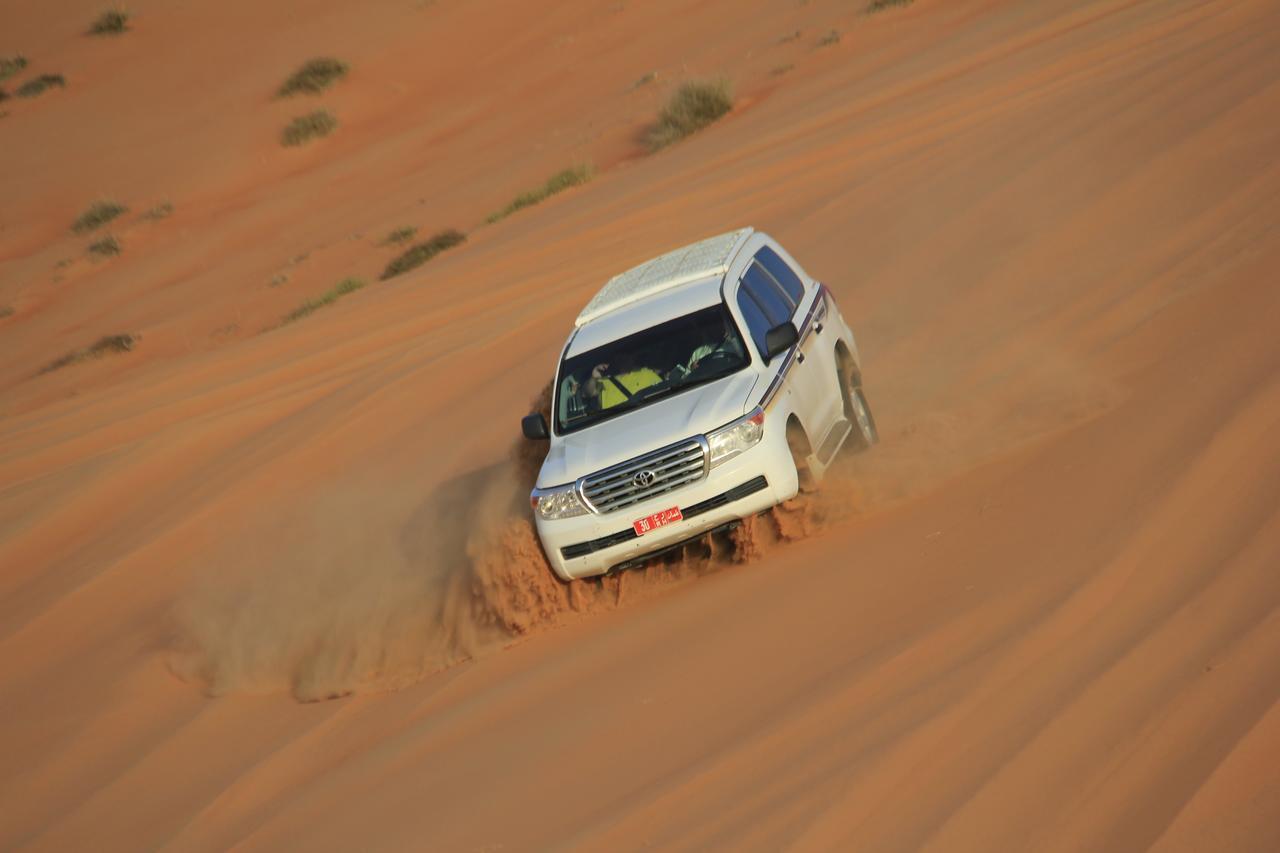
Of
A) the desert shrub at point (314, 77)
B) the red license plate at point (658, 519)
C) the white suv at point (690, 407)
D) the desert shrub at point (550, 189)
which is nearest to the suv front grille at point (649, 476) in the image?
the white suv at point (690, 407)

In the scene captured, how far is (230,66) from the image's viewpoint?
4394cm

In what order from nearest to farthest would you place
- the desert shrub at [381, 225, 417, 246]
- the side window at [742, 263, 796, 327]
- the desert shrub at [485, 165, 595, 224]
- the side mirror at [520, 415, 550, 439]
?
the side mirror at [520, 415, 550, 439], the side window at [742, 263, 796, 327], the desert shrub at [485, 165, 595, 224], the desert shrub at [381, 225, 417, 246]

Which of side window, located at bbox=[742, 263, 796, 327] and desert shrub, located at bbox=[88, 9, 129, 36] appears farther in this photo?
desert shrub, located at bbox=[88, 9, 129, 36]

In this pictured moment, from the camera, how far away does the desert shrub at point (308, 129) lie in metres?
38.0

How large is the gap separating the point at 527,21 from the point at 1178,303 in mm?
34736

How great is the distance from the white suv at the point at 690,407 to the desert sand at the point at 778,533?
48cm

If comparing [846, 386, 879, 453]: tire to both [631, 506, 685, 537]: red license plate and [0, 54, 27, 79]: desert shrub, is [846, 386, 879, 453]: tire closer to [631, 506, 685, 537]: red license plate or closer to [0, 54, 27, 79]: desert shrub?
[631, 506, 685, 537]: red license plate

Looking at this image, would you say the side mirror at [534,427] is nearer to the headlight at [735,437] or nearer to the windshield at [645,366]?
the windshield at [645,366]

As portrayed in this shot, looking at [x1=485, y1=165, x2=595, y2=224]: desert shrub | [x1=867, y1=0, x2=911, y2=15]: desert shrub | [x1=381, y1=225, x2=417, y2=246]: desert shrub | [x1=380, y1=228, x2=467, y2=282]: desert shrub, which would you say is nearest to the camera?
[x1=380, y1=228, x2=467, y2=282]: desert shrub

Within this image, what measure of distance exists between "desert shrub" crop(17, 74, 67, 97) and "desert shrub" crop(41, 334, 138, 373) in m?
21.4

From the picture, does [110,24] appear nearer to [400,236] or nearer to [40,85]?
[40,85]

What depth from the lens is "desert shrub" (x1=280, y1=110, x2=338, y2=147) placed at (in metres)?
38.0

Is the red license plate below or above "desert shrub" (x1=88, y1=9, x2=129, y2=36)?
below

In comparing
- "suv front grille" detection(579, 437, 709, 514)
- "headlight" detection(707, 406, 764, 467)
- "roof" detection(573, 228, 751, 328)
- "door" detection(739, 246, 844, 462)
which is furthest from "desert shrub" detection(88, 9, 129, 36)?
"headlight" detection(707, 406, 764, 467)
